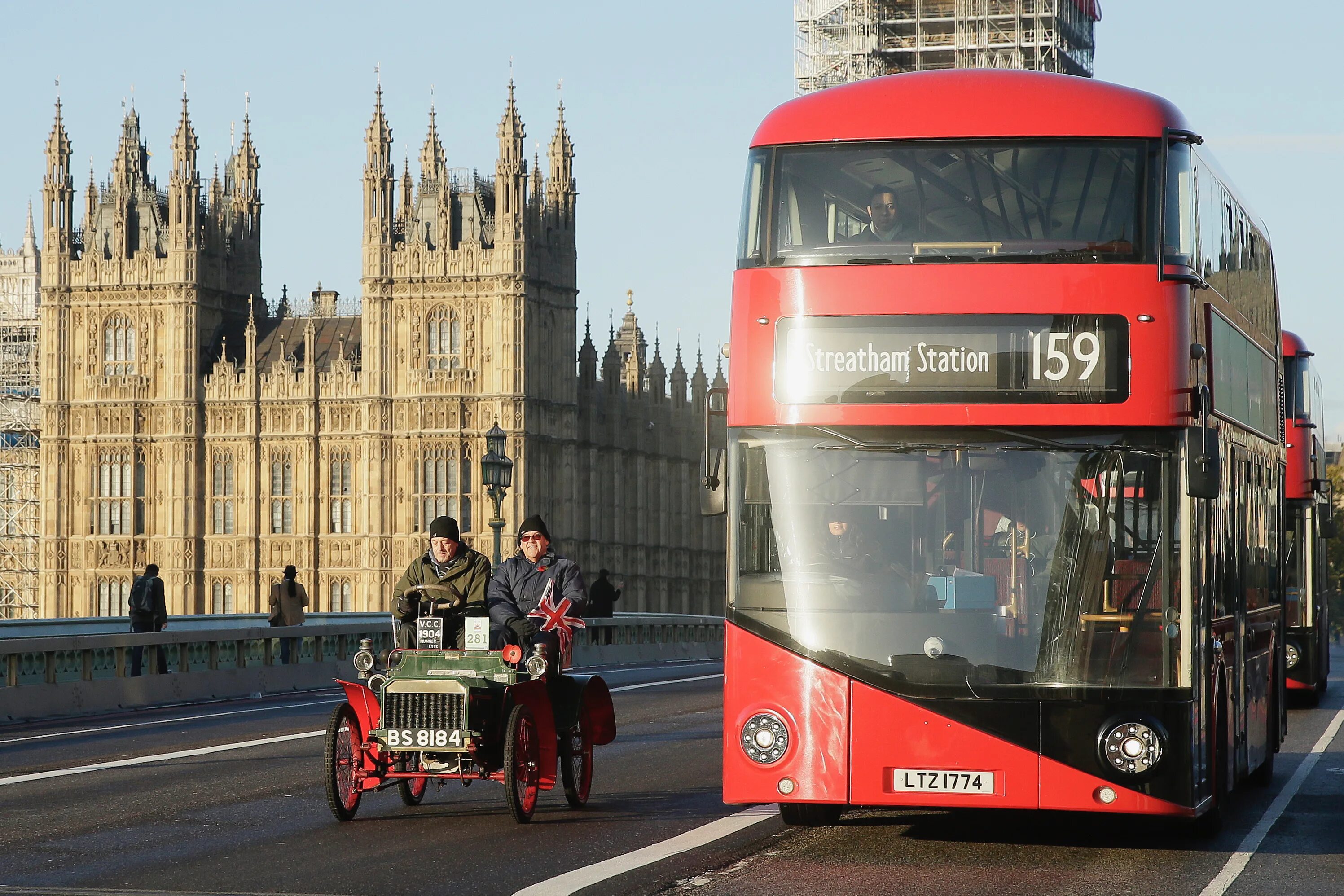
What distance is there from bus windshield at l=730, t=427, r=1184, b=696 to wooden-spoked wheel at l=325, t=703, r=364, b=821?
2457 millimetres

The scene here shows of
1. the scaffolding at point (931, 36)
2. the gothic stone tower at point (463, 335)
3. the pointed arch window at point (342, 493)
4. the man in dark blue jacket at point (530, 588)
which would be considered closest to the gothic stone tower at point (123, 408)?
the pointed arch window at point (342, 493)

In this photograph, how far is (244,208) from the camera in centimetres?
7869

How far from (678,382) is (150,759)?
6920 cm

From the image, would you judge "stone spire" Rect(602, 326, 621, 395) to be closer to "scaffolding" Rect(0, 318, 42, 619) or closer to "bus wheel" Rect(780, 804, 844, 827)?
"scaffolding" Rect(0, 318, 42, 619)

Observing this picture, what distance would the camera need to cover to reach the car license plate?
35.9ft

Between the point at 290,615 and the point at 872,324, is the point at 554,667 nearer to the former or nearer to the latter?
the point at 872,324

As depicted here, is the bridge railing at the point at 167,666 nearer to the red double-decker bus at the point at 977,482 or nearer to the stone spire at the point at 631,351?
the red double-decker bus at the point at 977,482

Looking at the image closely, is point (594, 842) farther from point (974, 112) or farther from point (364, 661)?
point (974, 112)

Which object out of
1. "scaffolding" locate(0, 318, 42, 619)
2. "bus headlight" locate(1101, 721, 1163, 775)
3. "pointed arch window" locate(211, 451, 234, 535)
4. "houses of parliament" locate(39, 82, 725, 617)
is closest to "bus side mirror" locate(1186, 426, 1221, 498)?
"bus headlight" locate(1101, 721, 1163, 775)

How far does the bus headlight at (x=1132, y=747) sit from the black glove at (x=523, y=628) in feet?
10.0

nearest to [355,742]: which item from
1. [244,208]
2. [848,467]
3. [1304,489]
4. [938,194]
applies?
[848,467]

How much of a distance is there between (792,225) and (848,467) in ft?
3.94

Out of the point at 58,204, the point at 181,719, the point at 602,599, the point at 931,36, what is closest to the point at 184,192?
the point at 58,204

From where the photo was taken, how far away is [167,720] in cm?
2009
